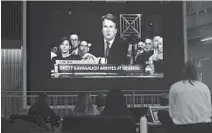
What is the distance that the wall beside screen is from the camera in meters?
11.2

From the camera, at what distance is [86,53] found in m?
11.2

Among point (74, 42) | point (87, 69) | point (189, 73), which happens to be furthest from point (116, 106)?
point (74, 42)

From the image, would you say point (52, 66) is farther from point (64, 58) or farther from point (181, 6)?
point (181, 6)

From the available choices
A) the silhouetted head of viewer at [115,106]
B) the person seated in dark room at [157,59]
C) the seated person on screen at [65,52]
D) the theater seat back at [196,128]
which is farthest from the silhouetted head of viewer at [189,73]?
the person seated in dark room at [157,59]

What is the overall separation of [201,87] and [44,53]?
7875 mm

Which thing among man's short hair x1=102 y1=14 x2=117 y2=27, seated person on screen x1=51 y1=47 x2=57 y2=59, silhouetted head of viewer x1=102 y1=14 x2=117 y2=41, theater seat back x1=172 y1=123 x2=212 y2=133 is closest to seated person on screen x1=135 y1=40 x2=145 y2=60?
silhouetted head of viewer x1=102 y1=14 x2=117 y2=41

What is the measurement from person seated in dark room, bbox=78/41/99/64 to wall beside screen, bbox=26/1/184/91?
154 millimetres

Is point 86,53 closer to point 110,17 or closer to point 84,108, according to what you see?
point 110,17

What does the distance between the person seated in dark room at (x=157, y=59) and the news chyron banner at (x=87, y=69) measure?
0.38 metres

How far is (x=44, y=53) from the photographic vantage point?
1119 centimetres

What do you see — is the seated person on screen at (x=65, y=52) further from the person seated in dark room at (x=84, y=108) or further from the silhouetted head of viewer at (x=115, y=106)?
the silhouetted head of viewer at (x=115, y=106)

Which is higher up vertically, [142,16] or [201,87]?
[142,16]

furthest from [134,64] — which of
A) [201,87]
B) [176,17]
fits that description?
[201,87]

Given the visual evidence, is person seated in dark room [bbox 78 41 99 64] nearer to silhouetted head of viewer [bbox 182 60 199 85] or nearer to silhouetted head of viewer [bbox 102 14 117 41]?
silhouetted head of viewer [bbox 102 14 117 41]
